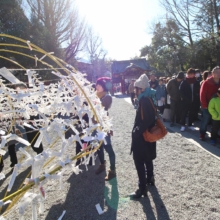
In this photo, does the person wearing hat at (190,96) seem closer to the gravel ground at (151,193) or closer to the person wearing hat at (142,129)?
the gravel ground at (151,193)

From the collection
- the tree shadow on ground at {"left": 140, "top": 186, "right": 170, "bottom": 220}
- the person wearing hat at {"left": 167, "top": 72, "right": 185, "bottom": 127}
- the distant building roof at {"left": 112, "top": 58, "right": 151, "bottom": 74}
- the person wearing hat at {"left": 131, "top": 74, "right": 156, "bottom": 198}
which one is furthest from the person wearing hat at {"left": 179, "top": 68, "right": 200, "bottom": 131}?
the distant building roof at {"left": 112, "top": 58, "right": 151, "bottom": 74}

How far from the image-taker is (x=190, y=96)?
584 cm

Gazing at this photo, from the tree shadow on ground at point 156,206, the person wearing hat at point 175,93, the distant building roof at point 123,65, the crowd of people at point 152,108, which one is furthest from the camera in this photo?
the distant building roof at point 123,65

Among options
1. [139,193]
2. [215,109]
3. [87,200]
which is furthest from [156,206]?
[215,109]

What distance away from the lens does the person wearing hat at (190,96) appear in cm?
579

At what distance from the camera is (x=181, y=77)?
6.27 meters

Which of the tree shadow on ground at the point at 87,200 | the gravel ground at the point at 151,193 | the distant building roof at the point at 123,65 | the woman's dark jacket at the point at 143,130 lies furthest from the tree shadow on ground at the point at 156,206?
the distant building roof at the point at 123,65

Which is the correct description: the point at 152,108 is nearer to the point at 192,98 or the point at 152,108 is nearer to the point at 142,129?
the point at 142,129

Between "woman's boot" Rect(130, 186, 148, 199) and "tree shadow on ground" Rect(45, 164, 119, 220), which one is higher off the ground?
"woman's boot" Rect(130, 186, 148, 199)

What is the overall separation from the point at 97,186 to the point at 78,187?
0.99 ft

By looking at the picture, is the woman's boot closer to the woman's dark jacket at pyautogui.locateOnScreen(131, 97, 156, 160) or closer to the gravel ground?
the gravel ground

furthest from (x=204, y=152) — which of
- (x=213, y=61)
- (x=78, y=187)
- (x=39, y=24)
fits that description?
(x=213, y=61)

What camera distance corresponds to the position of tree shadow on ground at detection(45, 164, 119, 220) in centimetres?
253

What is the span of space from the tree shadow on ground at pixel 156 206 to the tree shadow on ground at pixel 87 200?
1.26 ft
